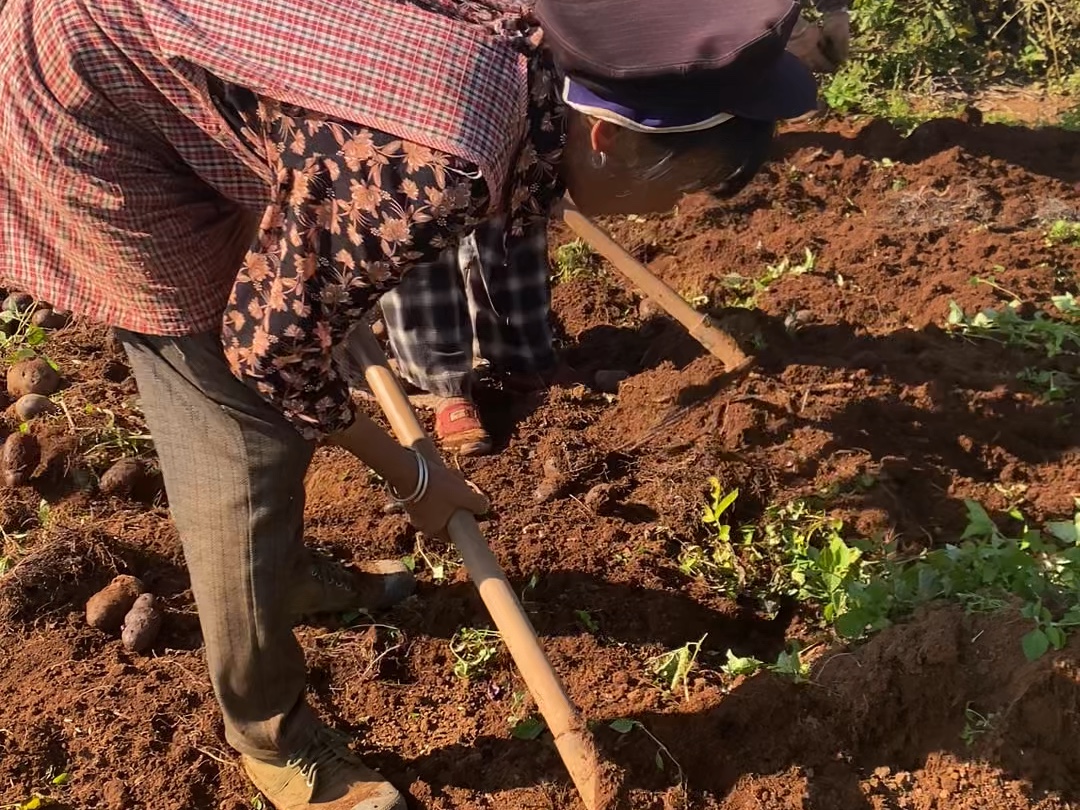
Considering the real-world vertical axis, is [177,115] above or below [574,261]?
above

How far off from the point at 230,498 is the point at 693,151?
0.99 metres

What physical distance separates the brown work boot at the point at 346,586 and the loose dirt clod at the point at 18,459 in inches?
41.3

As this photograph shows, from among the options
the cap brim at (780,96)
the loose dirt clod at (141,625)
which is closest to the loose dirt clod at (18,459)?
the loose dirt clod at (141,625)

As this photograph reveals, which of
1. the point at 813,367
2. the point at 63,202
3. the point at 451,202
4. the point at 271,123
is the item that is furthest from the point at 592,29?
the point at 813,367

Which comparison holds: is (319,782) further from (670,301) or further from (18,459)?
(670,301)

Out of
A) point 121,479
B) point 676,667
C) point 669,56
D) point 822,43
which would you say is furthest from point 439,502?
point 822,43

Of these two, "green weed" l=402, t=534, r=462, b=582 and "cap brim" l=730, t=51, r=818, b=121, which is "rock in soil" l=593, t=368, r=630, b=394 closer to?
Result: "green weed" l=402, t=534, r=462, b=582

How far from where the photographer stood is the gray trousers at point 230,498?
1.74 metres

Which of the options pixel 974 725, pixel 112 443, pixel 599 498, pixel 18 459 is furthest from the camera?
pixel 112 443

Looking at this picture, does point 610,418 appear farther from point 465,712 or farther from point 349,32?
point 349,32

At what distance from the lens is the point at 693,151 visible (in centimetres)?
156

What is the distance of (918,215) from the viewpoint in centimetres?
410

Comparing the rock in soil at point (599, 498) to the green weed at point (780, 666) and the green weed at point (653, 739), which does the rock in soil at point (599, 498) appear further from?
the green weed at point (653, 739)

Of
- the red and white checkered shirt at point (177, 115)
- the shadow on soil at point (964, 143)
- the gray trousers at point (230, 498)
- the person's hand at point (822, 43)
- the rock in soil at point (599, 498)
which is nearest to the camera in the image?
the red and white checkered shirt at point (177, 115)
